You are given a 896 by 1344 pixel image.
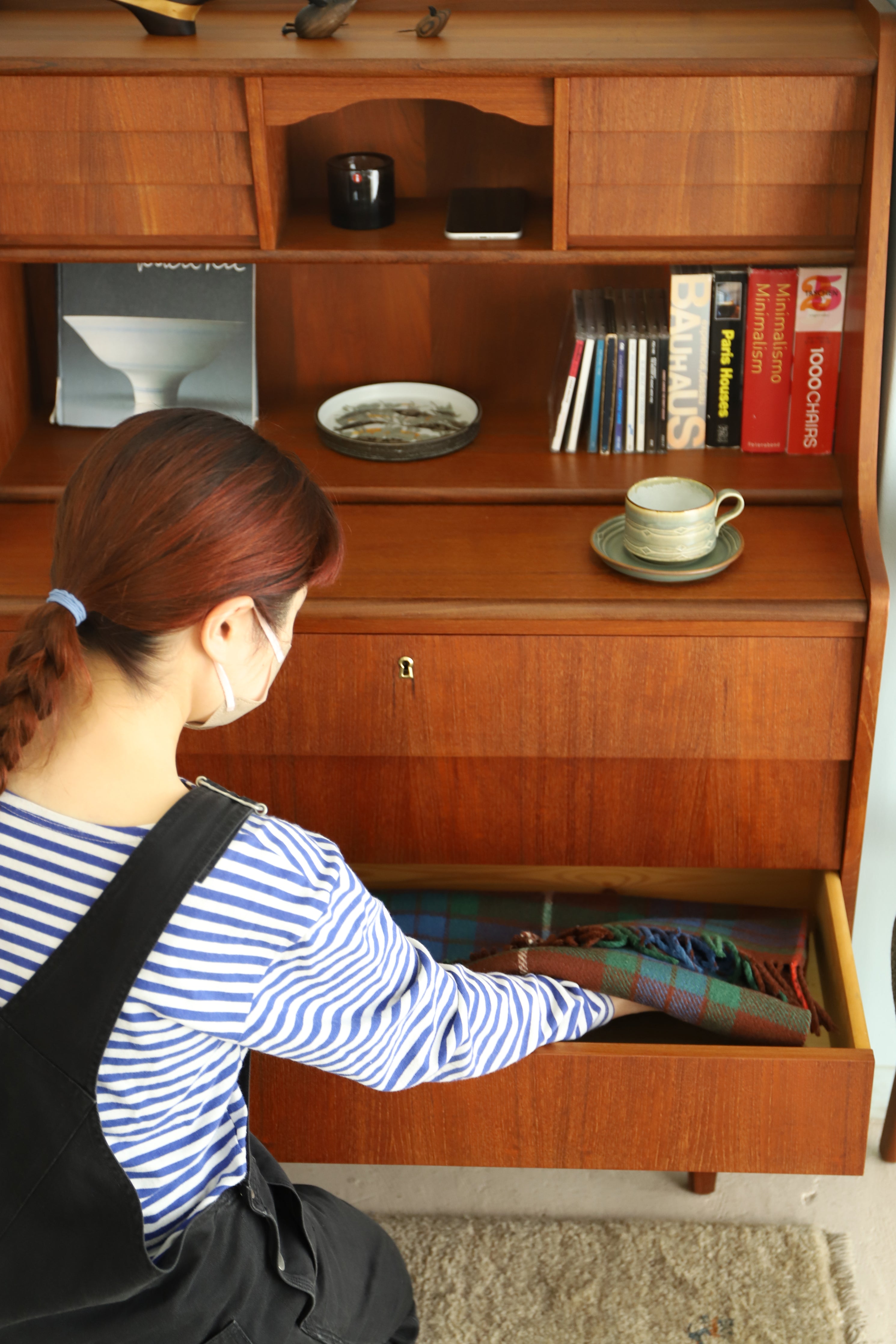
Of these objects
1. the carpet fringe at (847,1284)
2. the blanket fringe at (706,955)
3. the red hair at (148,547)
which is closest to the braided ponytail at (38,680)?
the red hair at (148,547)

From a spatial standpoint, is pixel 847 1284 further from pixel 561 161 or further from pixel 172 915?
pixel 561 161

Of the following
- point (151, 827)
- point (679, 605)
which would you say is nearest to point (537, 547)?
point (679, 605)

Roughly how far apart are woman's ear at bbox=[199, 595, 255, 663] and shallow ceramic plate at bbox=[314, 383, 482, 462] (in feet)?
2.43

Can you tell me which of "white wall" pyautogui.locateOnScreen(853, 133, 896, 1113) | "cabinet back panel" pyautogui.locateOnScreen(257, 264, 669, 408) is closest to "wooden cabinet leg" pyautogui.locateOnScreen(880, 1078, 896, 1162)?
"white wall" pyautogui.locateOnScreen(853, 133, 896, 1113)

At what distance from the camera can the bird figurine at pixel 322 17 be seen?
147 cm

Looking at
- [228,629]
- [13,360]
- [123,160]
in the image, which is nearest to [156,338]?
[13,360]

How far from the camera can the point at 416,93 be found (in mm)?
1430

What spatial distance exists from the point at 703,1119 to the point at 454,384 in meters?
1.09

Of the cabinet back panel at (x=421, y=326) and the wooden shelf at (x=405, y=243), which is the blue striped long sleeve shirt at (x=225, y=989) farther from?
the cabinet back panel at (x=421, y=326)

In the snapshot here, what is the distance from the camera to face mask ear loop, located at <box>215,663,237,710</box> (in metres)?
1.05

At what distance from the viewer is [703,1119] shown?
1319 mm

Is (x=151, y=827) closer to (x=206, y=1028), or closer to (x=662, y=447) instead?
(x=206, y=1028)

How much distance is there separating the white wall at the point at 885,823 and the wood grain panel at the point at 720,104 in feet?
0.53

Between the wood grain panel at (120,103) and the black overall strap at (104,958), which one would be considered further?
the wood grain panel at (120,103)
